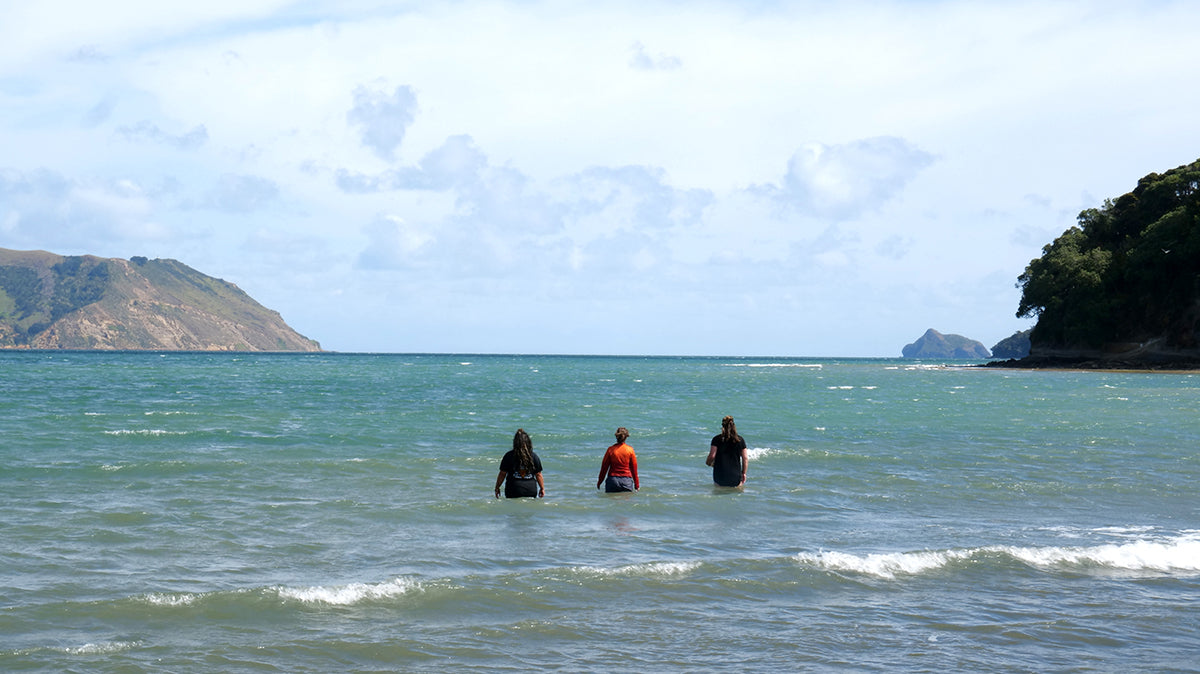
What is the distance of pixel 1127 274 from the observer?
93938 mm

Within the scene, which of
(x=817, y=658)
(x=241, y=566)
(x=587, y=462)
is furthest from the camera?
(x=587, y=462)

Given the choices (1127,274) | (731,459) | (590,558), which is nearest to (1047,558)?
(590,558)

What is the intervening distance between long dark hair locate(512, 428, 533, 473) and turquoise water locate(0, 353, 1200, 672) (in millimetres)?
618

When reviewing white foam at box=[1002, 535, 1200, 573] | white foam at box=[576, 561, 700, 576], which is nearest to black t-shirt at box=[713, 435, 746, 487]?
white foam at box=[1002, 535, 1200, 573]

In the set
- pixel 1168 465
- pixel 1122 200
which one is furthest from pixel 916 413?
pixel 1122 200

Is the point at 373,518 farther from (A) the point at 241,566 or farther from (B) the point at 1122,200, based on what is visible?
(B) the point at 1122,200

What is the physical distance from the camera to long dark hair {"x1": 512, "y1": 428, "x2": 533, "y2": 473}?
14148 millimetres

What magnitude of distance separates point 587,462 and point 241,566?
10441 millimetres

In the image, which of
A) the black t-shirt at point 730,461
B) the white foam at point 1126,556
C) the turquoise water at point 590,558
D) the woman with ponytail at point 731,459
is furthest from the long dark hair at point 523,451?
the white foam at point 1126,556

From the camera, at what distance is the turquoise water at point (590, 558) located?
23.7 feet

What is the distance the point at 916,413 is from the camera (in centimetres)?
3497

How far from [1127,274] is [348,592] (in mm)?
103480

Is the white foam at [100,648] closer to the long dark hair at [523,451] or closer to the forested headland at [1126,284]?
the long dark hair at [523,451]

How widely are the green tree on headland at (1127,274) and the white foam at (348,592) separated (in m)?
95.5
